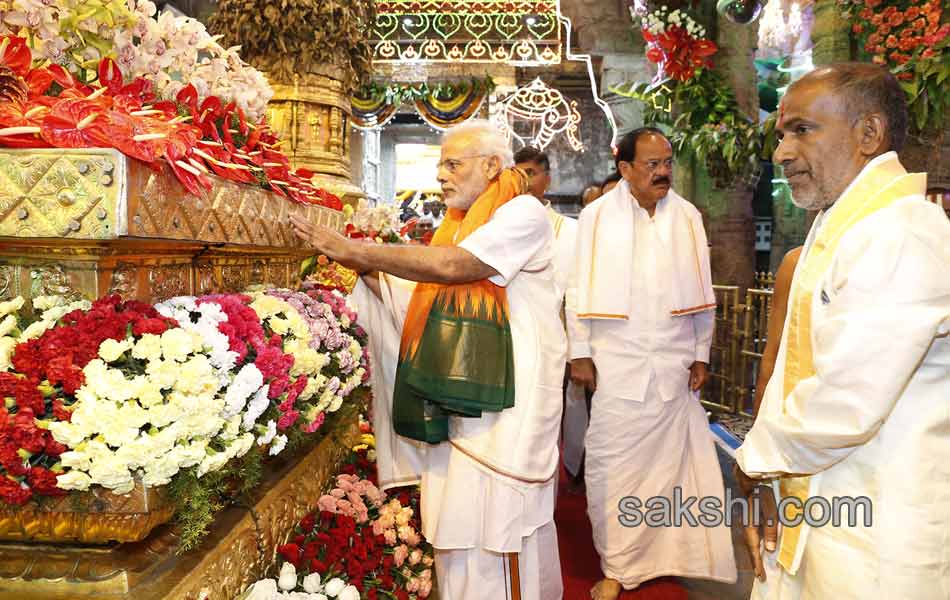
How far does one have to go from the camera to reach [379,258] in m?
2.28

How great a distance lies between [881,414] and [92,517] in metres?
1.56

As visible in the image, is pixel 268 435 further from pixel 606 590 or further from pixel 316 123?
pixel 316 123

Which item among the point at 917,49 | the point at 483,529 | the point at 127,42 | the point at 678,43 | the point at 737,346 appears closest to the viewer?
the point at 127,42

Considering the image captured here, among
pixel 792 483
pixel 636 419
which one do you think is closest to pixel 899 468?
pixel 792 483

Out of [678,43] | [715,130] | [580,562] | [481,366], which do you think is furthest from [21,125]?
[678,43]

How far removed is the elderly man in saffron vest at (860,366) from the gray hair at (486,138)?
1.09 metres

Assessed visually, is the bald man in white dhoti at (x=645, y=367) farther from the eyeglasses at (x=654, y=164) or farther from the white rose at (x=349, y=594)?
the white rose at (x=349, y=594)

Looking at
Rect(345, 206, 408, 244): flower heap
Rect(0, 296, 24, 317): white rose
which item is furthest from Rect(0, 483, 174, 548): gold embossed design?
Rect(345, 206, 408, 244): flower heap

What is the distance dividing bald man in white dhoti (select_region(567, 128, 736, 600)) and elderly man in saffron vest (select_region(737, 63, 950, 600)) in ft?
5.60

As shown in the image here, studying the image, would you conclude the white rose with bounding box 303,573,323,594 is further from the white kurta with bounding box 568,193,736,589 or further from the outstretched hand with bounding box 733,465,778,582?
the white kurta with bounding box 568,193,736,589

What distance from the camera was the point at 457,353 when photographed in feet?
7.64

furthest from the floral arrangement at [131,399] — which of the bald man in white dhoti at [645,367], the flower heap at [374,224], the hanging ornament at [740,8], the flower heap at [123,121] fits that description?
the hanging ornament at [740,8]

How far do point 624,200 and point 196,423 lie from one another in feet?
8.31

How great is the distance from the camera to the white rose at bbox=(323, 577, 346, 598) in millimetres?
2182
